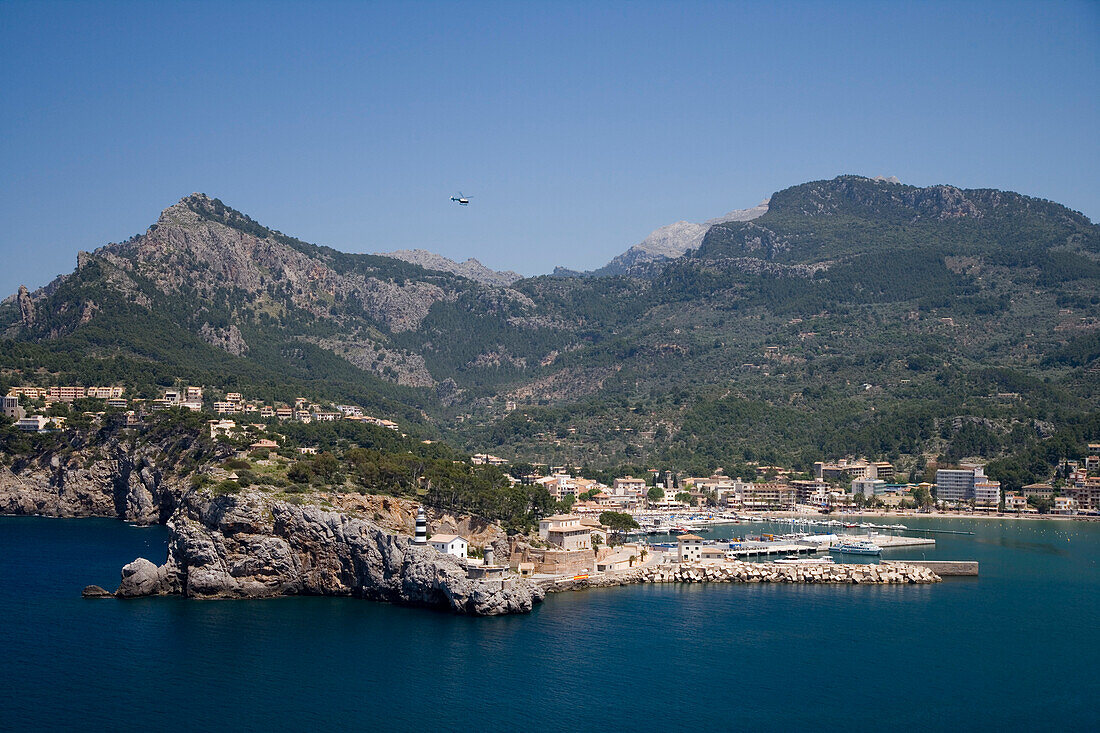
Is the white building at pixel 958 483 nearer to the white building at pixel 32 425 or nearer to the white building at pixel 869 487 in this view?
the white building at pixel 869 487

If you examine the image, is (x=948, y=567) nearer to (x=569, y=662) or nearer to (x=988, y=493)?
(x=569, y=662)

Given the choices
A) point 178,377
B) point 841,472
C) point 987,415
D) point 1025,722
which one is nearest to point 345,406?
point 178,377

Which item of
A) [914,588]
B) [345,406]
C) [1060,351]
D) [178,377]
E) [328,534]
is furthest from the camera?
[1060,351]

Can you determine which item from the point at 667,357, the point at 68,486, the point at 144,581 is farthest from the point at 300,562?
the point at 667,357

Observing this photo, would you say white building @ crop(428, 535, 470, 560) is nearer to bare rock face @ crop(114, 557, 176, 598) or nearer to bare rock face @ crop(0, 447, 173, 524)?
bare rock face @ crop(114, 557, 176, 598)

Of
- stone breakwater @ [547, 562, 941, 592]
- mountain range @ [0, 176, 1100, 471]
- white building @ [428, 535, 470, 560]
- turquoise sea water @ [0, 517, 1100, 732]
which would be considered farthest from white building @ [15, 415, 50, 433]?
Answer: stone breakwater @ [547, 562, 941, 592]

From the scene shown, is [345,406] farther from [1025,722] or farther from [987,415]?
[1025,722]
